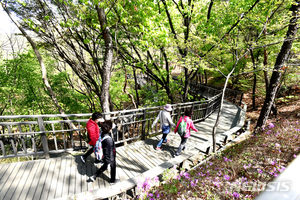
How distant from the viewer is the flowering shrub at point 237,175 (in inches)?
89.0

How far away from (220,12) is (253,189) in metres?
8.39

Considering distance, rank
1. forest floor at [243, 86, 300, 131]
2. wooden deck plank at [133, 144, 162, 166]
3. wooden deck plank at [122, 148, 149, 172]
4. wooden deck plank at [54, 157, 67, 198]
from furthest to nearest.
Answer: forest floor at [243, 86, 300, 131] < wooden deck plank at [133, 144, 162, 166] < wooden deck plank at [122, 148, 149, 172] < wooden deck plank at [54, 157, 67, 198]

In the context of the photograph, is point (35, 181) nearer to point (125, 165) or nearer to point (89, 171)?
point (89, 171)

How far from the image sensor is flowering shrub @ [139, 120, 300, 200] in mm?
2262

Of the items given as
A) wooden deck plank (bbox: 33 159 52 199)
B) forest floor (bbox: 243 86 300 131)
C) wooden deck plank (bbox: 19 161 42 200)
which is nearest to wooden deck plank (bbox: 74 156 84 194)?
wooden deck plank (bbox: 33 159 52 199)

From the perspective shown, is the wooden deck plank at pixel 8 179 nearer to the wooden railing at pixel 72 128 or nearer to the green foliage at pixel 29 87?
the wooden railing at pixel 72 128

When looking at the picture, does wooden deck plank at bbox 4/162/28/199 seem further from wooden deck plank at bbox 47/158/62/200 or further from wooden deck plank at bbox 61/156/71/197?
wooden deck plank at bbox 61/156/71/197

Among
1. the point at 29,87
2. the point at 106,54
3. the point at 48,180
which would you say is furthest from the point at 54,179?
the point at 29,87

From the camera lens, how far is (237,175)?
274cm

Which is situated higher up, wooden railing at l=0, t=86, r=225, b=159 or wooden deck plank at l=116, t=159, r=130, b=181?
wooden railing at l=0, t=86, r=225, b=159

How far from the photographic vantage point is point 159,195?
91.2 inches

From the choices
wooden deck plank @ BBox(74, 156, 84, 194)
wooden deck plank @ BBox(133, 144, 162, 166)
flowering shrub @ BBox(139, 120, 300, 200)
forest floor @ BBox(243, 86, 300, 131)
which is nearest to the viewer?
flowering shrub @ BBox(139, 120, 300, 200)

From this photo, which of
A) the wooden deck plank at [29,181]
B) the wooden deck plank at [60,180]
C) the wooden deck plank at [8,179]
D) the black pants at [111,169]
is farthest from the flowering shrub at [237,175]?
the wooden deck plank at [8,179]

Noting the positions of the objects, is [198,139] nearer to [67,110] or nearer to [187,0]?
[187,0]
